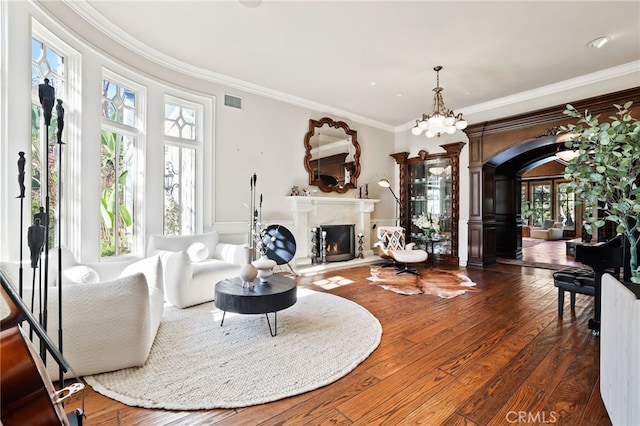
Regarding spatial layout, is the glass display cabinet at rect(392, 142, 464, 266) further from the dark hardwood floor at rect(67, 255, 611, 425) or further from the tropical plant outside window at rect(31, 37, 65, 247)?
the tropical plant outside window at rect(31, 37, 65, 247)

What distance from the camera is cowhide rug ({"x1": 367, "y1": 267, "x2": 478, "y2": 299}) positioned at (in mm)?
4086

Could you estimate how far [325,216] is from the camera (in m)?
5.95

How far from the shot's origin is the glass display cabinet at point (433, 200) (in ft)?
20.3

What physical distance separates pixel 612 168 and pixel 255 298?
2.74m

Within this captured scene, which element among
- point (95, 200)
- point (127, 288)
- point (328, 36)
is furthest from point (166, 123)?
point (127, 288)

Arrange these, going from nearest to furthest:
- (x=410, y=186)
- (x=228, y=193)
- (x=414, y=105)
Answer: (x=228, y=193)
(x=414, y=105)
(x=410, y=186)

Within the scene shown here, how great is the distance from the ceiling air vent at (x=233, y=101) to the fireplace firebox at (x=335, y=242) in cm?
256

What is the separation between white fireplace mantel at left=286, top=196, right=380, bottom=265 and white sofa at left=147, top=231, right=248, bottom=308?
1621 mm

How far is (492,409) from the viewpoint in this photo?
1686 mm

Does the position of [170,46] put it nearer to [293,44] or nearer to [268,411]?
[293,44]

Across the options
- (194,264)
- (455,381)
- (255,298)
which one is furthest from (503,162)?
(194,264)

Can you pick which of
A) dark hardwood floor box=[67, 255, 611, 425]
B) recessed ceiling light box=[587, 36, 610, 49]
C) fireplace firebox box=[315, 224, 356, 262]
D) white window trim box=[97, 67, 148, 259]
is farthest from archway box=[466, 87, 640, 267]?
white window trim box=[97, 67, 148, 259]

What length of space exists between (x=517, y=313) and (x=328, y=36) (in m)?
3.72

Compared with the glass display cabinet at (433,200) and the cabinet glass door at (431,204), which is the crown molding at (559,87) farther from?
the cabinet glass door at (431,204)
